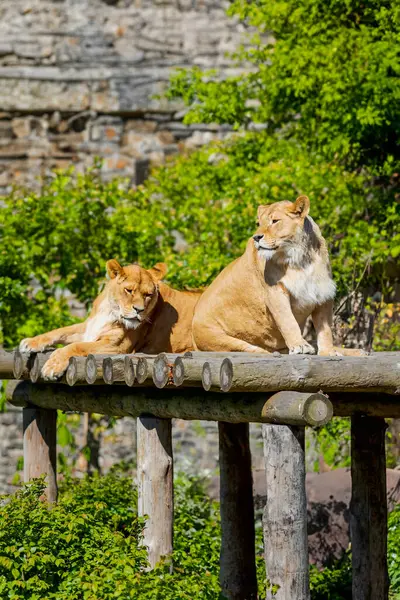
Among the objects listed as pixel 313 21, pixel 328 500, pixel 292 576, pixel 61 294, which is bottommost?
pixel 328 500

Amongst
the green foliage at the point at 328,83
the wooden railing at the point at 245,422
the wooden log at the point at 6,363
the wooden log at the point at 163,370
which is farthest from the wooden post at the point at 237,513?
the green foliage at the point at 328,83

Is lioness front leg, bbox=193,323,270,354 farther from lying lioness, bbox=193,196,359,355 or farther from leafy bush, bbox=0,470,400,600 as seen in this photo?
leafy bush, bbox=0,470,400,600

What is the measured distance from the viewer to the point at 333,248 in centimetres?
1203

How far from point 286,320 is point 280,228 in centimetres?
51

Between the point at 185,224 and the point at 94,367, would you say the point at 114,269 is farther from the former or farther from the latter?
the point at 185,224

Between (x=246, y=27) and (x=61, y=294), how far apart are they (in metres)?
5.92

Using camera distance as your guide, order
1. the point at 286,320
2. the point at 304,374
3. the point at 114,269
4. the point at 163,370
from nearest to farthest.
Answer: the point at 304,374, the point at 163,370, the point at 286,320, the point at 114,269

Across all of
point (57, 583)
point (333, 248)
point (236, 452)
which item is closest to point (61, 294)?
point (333, 248)

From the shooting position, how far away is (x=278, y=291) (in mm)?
6852

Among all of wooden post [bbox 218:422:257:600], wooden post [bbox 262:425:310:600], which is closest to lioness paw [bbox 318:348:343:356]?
wooden post [bbox 262:425:310:600]

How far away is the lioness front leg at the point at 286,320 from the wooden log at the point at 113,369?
91 cm

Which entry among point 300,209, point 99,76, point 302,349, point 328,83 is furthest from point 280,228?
point 99,76

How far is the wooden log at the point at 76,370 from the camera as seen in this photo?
24.2 ft

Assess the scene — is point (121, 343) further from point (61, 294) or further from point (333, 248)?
point (61, 294)
